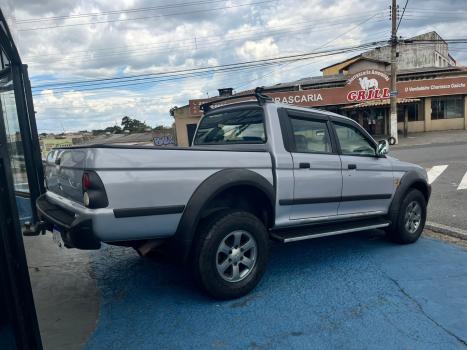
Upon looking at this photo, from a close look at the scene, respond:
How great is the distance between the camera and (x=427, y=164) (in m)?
14.0

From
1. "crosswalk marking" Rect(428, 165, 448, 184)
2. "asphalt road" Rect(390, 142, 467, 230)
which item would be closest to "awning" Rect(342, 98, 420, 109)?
"asphalt road" Rect(390, 142, 467, 230)

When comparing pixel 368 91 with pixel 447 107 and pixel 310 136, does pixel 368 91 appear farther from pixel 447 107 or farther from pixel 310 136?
pixel 310 136

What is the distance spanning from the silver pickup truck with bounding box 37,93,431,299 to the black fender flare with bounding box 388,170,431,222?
0.01m

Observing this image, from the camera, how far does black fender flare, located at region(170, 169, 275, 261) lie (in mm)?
3451

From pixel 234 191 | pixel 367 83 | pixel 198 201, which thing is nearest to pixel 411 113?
pixel 367 83

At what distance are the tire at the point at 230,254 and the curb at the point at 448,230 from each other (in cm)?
339

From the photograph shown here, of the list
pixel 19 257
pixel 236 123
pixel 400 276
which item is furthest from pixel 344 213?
pixel 19 257

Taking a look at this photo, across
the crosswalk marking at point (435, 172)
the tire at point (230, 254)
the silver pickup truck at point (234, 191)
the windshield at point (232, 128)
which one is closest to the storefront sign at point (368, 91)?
the crosswalk marking at point (435, 172)

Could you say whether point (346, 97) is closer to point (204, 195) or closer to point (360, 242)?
point (360, 242)

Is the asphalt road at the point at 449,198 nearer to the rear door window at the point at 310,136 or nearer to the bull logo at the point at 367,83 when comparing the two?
the rear door window at the point at 310,136

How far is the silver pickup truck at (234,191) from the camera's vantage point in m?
3.16

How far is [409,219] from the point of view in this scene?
5.54 meters

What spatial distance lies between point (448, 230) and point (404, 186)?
1250 mm

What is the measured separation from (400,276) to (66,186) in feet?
11.7
